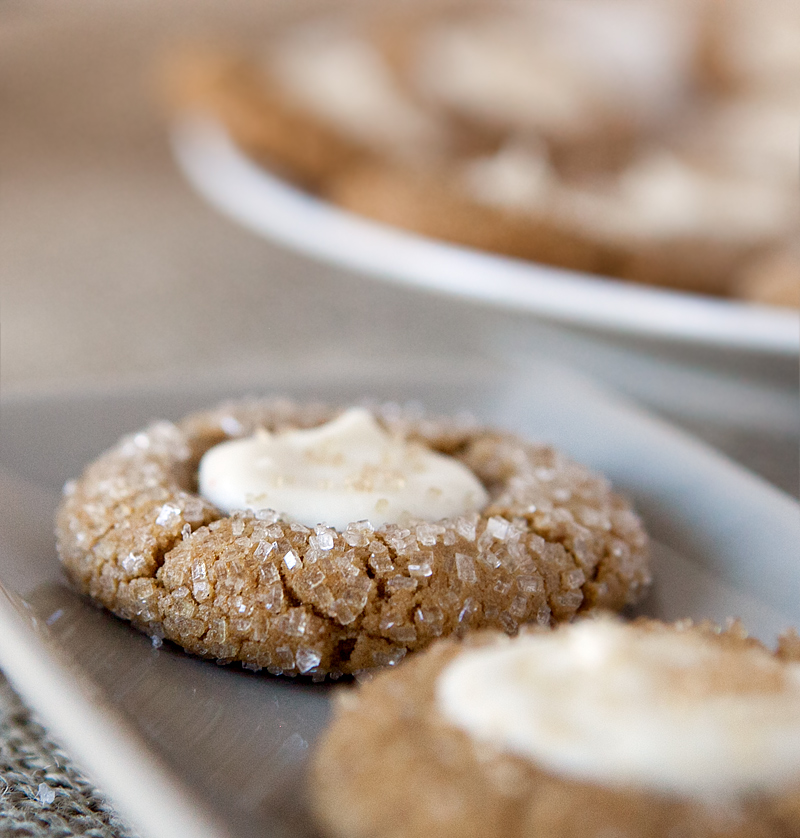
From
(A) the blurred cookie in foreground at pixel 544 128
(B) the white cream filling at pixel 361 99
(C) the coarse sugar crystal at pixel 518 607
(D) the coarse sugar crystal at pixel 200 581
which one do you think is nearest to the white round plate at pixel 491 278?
(A) the blurred cookie in foreground at pixel 544 128

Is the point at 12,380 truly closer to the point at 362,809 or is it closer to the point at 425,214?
the point at 425,214

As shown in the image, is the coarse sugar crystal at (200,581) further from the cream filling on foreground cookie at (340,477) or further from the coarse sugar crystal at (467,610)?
the coarse sugar crystal at (467,610)

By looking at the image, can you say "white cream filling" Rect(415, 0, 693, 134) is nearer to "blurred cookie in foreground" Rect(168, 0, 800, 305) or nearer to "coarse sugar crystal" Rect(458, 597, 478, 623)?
"blurred cookie in foreground" Rect(168, 0, 800, 305)

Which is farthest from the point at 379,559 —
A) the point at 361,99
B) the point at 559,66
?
the point at 559,66

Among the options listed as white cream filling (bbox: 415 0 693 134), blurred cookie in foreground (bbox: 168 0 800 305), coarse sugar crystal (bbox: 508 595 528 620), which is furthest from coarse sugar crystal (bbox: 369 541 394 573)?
white cream filling (bbox: 415 0 693 134)

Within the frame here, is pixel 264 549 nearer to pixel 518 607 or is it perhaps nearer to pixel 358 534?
pixel 358 534

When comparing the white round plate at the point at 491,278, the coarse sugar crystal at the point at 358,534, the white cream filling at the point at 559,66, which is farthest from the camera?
the white cream filling at the point at 559,66
